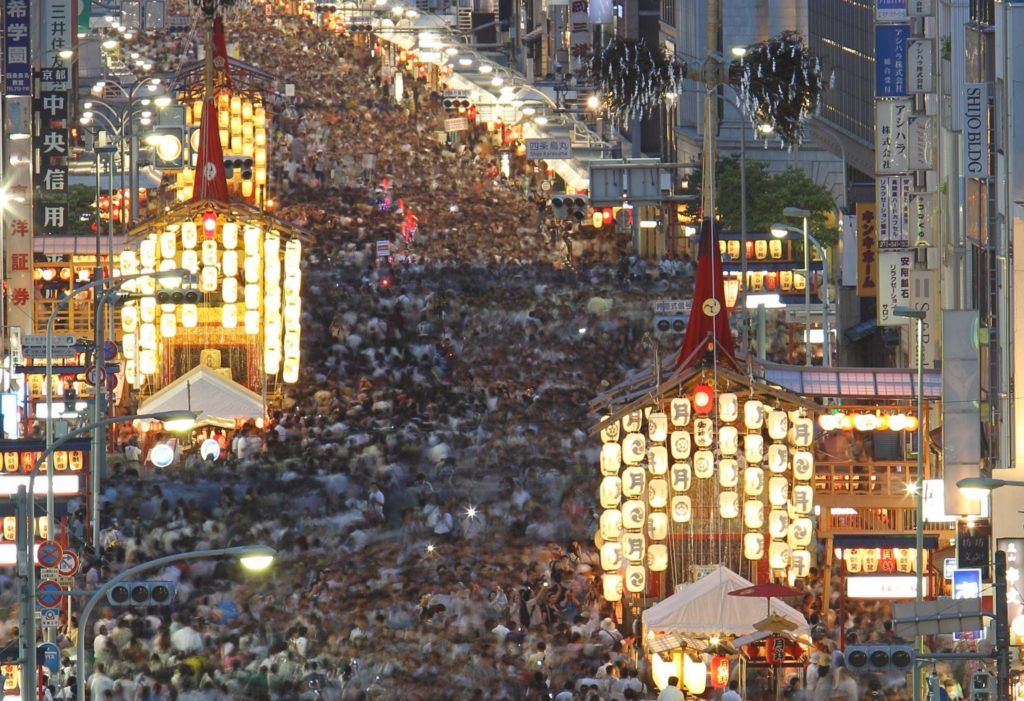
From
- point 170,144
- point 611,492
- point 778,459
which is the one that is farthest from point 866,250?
point 611,492

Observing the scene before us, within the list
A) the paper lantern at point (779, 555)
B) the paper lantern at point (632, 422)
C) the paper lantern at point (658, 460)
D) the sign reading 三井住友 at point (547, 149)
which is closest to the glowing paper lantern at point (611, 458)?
the paper lantern at point (632, 422)

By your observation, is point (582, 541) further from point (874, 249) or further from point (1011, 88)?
point (874, 249)

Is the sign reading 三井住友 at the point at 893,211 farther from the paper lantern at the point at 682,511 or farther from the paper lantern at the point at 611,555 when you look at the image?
the paper lantern at the point at 611,555

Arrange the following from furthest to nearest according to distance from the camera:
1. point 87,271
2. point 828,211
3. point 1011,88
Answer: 1. point 828,211
2. point 87,271
3. point 1011,88

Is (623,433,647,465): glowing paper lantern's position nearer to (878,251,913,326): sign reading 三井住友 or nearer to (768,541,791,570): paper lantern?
(768,541,791,570): paper lantern


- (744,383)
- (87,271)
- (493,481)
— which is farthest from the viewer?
(87,271)

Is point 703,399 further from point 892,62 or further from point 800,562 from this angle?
point 892,62

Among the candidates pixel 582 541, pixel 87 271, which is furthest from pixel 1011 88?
pixel 87 271
